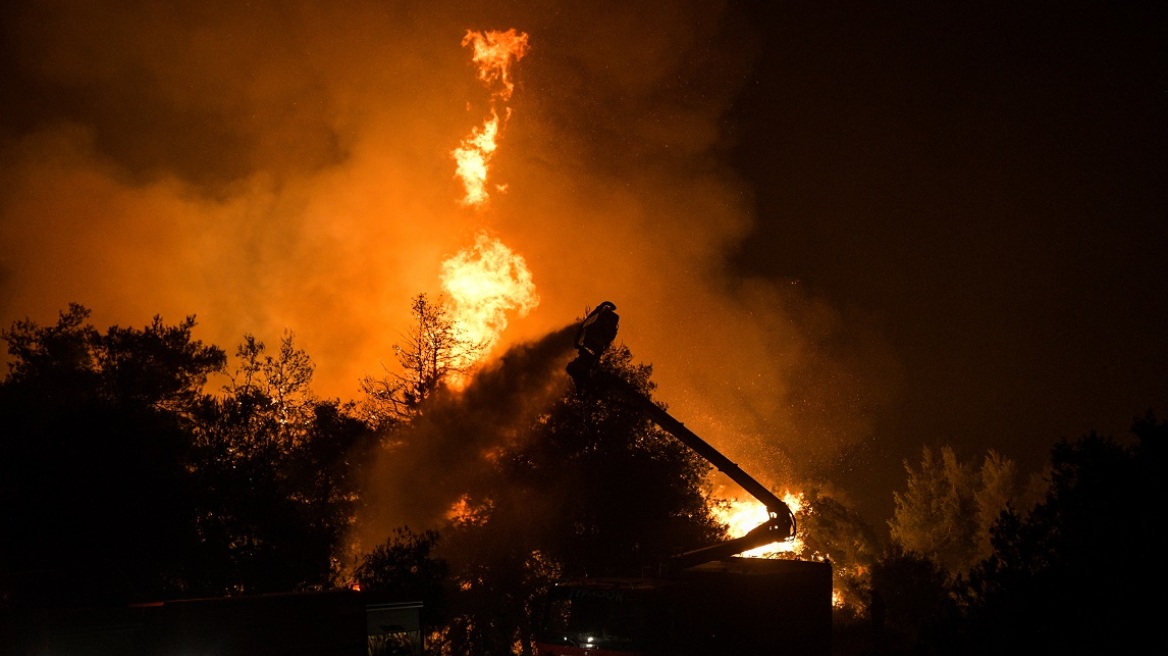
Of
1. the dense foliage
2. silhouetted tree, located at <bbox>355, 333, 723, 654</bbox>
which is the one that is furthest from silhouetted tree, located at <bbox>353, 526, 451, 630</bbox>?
silhouetted tree, located at <bbox>355, 333, 723, 654</bbox>

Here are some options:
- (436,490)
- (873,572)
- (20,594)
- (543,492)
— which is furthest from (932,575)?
(20,594)

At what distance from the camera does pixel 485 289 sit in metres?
46.2

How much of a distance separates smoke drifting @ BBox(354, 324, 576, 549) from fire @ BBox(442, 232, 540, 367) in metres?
6.05

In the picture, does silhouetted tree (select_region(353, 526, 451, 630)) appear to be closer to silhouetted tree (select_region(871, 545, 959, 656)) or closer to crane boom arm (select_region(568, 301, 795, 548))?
crane boom arm (select_region(568, 301, 795, 548))

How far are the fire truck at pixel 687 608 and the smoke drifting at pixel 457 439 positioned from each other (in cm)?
1269

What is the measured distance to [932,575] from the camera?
39.6 meters

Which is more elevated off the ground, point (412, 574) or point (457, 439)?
point (457, 439)

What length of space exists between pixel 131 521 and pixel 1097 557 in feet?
73.3

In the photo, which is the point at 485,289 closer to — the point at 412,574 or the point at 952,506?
the point at 412,574

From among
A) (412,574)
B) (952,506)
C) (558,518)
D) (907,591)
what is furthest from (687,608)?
(952,506)

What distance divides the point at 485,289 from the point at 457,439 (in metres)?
13.2

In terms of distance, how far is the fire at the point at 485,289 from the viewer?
4317 cm

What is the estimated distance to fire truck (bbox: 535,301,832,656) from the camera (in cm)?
1912

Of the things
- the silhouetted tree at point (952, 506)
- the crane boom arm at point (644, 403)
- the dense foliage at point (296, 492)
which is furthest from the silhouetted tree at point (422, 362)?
the silhouetted tree at point (952, 506)
